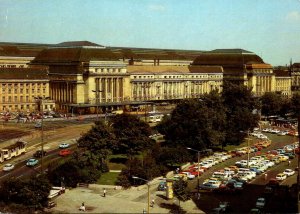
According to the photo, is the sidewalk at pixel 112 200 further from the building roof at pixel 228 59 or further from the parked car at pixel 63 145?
the building roof at pixel 228 59

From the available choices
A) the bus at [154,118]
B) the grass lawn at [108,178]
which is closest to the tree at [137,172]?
the grass lawn at [108,178]

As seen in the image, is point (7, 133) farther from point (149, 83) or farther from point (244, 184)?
point (149, 83)

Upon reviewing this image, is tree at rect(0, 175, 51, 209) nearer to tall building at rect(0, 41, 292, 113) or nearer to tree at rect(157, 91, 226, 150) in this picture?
tree at rect(157, 91, 226, 150)

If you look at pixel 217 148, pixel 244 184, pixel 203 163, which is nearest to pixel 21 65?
pixel 217 148

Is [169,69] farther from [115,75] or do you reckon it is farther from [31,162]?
[31,162]

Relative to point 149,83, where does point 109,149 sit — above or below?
below

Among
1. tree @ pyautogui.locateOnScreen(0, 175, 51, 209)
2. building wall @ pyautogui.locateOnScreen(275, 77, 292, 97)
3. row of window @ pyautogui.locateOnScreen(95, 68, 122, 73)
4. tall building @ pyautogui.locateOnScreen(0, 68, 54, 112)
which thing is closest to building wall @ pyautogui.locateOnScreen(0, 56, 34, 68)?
tall building @ pyautogui.locateOnScreen(0, 68, 54, 112)

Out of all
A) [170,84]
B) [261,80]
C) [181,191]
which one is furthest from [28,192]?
[261,80]

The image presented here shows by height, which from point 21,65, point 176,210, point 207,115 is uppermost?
point 21,65
